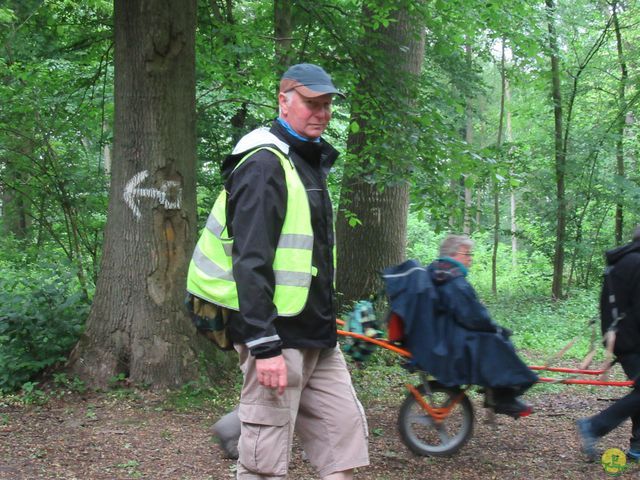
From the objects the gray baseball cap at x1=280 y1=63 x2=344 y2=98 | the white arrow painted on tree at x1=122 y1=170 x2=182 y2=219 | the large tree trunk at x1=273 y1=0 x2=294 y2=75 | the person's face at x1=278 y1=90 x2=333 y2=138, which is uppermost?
the large tree trunk at x1=273 y1=0 x2=294 y2=75

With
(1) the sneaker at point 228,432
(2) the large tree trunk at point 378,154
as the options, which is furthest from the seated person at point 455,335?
Result: (2) the large tree trunk at point 378,154

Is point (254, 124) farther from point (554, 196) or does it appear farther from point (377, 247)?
point (554, 196)

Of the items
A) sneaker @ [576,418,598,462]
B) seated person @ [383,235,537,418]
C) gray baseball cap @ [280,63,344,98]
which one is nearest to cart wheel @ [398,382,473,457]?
seated person @ [383,235,537,418]

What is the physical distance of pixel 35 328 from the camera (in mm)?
6227

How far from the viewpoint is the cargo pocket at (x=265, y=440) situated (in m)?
2.79

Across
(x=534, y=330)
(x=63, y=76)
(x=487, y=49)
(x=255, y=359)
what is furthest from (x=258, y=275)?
(x=487, y=49)

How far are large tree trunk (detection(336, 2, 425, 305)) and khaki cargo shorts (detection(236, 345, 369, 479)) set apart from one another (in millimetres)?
4243

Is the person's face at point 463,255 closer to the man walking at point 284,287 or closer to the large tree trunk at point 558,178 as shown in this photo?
the man walking at point 284,287

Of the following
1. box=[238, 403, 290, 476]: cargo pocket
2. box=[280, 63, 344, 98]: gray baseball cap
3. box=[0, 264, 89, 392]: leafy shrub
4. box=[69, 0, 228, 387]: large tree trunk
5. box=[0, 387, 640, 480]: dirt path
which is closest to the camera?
box=[238, 403, 290, 476]: cargo pocket

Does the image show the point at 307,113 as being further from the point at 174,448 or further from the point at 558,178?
the point at 558,178

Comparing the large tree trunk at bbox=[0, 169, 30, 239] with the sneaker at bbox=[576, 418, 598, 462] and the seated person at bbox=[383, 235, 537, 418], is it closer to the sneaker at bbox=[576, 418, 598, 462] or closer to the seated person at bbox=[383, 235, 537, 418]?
the seated person at bbox=[383, 235, 537, 418]

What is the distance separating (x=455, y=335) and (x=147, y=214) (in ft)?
9.39

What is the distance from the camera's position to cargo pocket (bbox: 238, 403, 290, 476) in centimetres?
279

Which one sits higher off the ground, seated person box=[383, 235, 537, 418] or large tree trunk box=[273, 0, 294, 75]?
large tree trunk box=[273, 0, 294, 75]
